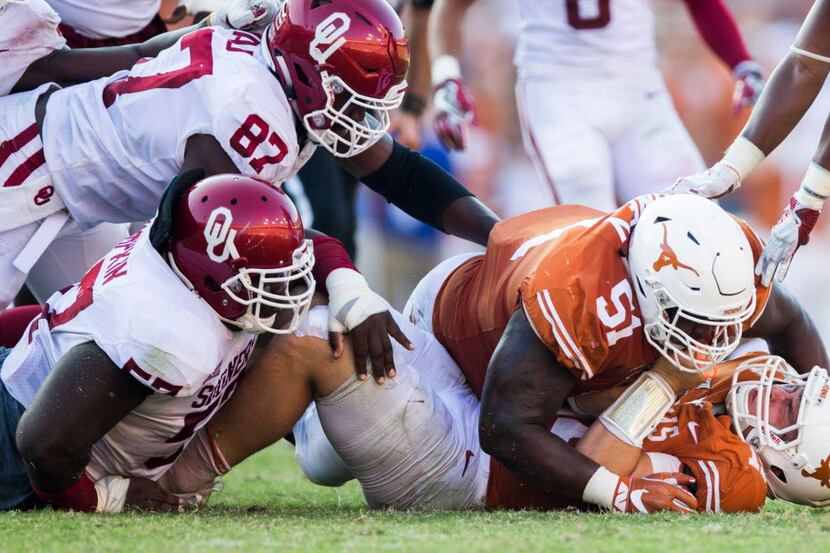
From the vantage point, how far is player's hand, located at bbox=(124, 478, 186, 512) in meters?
2.85

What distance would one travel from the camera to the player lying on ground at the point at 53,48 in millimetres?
3186

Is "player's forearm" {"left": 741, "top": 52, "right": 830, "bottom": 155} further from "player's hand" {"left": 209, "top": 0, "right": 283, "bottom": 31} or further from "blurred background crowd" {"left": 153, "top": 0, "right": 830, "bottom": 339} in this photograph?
"blurred background crowd" {"left": 153, "top": 0, "right": 830, "bottom": 339}

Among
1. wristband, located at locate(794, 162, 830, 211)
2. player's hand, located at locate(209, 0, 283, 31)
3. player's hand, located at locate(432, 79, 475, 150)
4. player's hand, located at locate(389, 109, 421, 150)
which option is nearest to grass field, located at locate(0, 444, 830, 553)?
wristband, located at locate(794, 162, 830, 211)

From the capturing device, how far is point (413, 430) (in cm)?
296

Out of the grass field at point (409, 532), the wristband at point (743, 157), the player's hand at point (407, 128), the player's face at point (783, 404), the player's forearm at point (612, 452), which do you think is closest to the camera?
the grass field at point (409, 532)

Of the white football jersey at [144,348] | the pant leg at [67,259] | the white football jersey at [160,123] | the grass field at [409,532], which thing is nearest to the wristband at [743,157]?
the grass field at [409,532]

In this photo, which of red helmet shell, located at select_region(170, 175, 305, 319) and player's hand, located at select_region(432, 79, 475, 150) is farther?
player's hand, located at select_region(432, 79, 475, 150)

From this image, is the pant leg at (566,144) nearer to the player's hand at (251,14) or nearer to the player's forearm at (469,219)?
the player's forearm at (469,219)

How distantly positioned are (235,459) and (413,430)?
1.44 feet

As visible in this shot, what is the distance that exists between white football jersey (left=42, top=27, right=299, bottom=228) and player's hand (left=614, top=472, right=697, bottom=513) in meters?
1.11

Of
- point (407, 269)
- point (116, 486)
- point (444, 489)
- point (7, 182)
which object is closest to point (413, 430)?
point (444, 489)

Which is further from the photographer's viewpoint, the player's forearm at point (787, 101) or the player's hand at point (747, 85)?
the player's hand at point (747, 85)

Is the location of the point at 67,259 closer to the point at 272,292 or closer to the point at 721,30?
the point at 272,292

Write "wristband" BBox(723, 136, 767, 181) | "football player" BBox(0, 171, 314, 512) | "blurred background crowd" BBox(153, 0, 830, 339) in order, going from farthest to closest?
"blurred background crowd" BBox(153, 0, 830, 339) < "wristband" BBox(723, 136, 767, 181) < "football player" BBox(0, 171, 314, 512)
